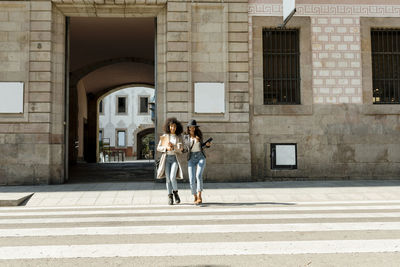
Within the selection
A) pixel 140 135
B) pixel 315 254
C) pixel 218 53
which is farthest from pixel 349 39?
pixel 140 135

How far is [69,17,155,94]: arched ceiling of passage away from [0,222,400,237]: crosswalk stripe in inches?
421

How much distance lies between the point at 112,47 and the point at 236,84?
363 inches

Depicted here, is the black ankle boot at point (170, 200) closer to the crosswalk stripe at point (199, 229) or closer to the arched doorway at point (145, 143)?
the crosswalk stripe at point (199, 229)

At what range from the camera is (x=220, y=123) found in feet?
38.2

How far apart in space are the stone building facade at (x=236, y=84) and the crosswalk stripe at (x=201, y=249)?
7059 millimetres

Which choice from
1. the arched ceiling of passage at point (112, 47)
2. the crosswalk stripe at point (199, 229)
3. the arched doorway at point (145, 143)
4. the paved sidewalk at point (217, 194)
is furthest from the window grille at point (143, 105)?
the crosswalk stripe at point (199, 229)

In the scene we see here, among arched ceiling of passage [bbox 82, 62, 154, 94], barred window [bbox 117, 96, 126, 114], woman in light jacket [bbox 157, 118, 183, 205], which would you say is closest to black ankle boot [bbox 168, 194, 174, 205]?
woman in light jacket [bbox 157, 118, 183, 205]

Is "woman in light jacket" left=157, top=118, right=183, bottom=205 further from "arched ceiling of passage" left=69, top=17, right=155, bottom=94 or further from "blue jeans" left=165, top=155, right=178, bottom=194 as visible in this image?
"arched ceiling of passage" left=69, top=17, right=155, bottom=94

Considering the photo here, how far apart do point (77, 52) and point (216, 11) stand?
9972 mm

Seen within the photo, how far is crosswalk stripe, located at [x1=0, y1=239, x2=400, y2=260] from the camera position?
405 cm

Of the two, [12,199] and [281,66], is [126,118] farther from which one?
[12,199]

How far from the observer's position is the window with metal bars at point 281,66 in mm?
12438

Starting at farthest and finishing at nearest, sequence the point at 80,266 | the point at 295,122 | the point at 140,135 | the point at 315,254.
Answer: the point at 140,135 → the point at 295,122 → the point at 315,254 → the point at 80,266

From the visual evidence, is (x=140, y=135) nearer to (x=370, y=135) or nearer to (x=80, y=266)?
(x=370, y=135)
